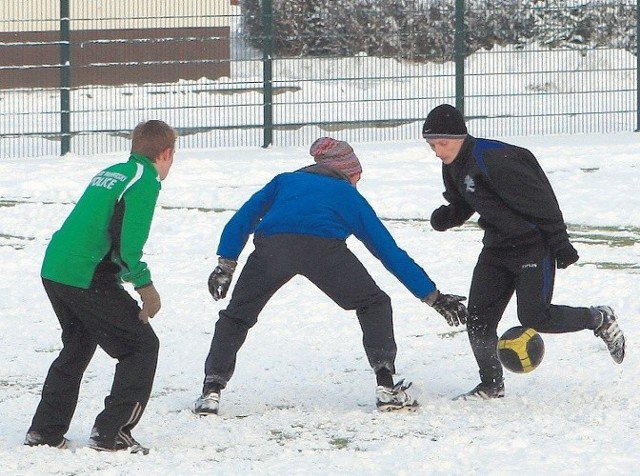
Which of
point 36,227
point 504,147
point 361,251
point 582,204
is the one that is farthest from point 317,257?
point 582,204

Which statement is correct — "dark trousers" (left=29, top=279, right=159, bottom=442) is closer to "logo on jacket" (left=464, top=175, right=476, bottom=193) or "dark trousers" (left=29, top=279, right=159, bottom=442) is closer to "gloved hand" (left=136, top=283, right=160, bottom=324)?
"gloved hand" (left=136, top=283, right=160, bottom=324)

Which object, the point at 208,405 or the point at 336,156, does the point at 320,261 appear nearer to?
the point at 336,156

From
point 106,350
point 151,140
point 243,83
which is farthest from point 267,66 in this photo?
point 106,350

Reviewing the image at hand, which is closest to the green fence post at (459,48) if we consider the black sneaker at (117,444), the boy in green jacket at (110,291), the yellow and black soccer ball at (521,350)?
the yellow and black soccer ball at (521,350)

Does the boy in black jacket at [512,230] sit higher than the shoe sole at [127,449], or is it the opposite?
the boy in black jacket at [512,230]

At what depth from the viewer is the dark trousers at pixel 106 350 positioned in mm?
5695

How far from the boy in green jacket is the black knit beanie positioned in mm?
1349

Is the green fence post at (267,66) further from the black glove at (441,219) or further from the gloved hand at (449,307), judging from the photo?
the gloved hand at (449,307)

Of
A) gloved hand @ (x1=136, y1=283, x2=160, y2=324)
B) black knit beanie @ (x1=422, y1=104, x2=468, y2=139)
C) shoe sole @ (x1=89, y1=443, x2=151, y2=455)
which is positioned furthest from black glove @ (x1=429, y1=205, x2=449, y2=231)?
shoe sole @ (x1=89, y1=443, x2=151, y2=455)

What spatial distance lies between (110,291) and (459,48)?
1213 centimetres

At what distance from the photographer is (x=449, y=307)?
248 inches

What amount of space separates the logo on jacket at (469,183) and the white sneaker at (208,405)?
151 cm

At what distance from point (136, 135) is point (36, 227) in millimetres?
6179

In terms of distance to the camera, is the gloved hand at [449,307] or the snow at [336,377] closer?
the snow at [336,377]
